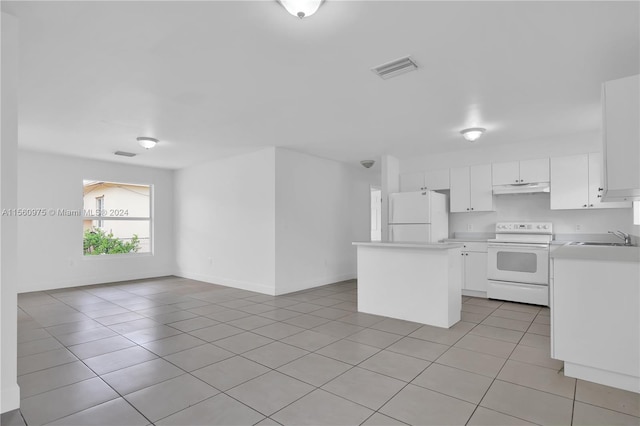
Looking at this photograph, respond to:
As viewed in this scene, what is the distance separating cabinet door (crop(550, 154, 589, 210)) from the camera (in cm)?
481

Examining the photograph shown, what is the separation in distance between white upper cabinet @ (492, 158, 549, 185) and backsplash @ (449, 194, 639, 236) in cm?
40

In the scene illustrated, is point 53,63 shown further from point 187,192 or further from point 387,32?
point 187,192

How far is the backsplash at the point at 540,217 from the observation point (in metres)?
4.82

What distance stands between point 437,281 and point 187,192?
5.82m

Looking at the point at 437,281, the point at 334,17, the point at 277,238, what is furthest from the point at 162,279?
the point at 334,17

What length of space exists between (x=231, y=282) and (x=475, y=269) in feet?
14.1

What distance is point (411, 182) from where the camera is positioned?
6.44 m

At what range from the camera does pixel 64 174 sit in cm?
647

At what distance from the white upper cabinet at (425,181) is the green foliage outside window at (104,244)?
6.00m

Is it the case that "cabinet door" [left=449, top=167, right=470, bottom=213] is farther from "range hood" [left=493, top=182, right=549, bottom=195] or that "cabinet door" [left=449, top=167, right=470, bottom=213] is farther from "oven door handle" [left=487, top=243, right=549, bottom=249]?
"oven door handle" [left=487, top=243, right=549, bottom=249]

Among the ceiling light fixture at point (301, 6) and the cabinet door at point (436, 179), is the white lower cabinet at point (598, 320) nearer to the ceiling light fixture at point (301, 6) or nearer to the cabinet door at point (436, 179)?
the ceiling light fixture at point (301, 6)

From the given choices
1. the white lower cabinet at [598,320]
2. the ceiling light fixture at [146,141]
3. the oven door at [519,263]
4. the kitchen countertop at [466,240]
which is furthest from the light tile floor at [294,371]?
the ceiling light fixture at [146,141]

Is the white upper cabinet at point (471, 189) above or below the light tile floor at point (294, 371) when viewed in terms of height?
above

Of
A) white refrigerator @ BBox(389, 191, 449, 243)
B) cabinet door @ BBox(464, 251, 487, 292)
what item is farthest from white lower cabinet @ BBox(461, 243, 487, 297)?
white refrigerator @ BBox(389, 191, 449, 243)
